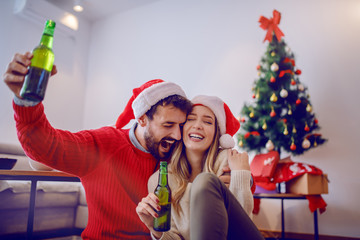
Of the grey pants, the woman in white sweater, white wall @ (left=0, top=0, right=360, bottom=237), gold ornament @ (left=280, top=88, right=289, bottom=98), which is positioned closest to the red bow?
white wall @ (left=0, top=0, right=360, bottom=237)

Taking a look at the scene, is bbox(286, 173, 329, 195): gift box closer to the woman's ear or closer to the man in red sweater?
the man in red sweater

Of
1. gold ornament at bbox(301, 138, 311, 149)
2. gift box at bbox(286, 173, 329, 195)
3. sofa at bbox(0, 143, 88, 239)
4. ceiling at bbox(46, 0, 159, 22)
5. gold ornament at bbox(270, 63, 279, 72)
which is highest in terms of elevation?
ceiling at bbox(46, 0, 159, 22)

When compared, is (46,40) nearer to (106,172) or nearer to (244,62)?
(106,172)

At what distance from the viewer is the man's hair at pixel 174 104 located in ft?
4.91

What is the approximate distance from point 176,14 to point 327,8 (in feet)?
6.36

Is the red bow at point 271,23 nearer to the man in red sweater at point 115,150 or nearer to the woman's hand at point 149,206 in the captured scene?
the man in red sweater at point 115,150

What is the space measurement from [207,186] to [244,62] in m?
2.80

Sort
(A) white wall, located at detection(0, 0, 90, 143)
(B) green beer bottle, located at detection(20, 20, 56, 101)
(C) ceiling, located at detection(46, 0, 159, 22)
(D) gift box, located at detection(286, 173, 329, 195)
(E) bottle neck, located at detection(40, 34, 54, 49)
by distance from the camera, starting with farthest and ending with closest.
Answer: (C) ceiling, located at detection(46, 0, 159, 22) → (A) white wall, located at detection(0, 0, 90, 143) → (D) gift box, located at detection(286, 173, 329, 195) → (E) bottle neck, located at detection(40, 34, 54, 49) → (B) green beer bottle, located at detection(20, 20, 56, 101)

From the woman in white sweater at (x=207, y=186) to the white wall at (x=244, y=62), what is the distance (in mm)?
1788

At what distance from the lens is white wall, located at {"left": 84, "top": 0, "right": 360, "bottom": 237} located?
2926 millimetres

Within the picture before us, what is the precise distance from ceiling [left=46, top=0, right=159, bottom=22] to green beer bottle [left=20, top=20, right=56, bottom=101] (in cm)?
381

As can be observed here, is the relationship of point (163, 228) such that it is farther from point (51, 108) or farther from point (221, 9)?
point (51, 108)

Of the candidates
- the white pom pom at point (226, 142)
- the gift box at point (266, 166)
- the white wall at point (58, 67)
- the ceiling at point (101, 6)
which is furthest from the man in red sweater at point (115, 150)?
the ceiling at point (101, 6)

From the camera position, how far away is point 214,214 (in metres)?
0.96
